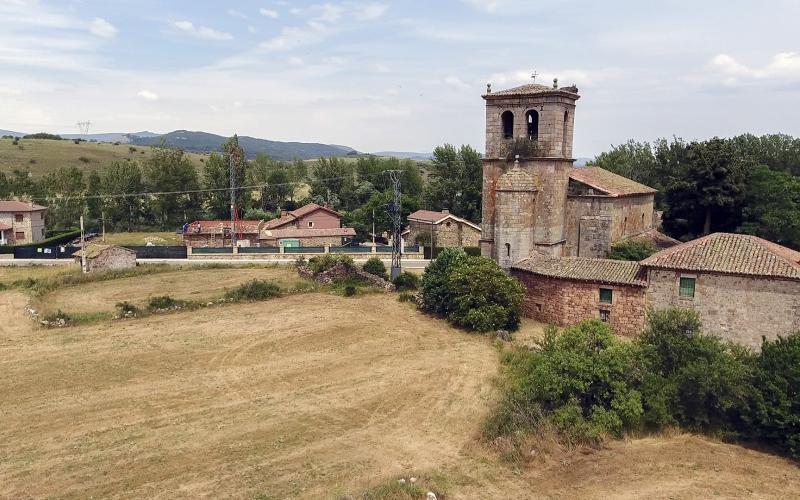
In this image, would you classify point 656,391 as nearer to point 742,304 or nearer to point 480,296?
point 742,304

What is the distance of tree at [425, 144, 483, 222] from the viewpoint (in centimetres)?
5916

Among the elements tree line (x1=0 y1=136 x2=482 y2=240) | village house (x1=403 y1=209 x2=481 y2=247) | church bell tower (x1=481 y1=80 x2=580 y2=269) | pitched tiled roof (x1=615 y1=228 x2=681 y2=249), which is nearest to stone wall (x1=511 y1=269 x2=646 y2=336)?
church bell tower (x1=481 y1=80 x2=580 y2=269)

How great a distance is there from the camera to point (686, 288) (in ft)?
76.0

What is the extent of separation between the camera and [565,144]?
99.9 feet

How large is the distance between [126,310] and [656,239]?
29705 mm

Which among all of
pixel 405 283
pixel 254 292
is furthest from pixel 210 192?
pixel 405 283

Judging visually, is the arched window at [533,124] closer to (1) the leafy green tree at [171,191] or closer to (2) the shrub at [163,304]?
(2) the shrub at [163,304]

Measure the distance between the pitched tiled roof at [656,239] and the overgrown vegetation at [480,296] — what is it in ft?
34.2

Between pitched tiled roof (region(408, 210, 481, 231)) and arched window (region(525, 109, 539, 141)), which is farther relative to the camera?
pitched tiled roof (region(408, 210, 481, 231))

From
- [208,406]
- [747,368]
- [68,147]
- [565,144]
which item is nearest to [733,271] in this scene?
[747,368]

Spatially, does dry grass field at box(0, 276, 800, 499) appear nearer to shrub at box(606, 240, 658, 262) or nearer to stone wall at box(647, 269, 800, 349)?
stone wall at box(647, 269, 800, 349)

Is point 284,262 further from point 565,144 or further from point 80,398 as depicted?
point 80,398

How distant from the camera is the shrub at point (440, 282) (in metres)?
28.9

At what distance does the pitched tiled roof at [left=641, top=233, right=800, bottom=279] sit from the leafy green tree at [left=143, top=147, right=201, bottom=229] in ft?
177
